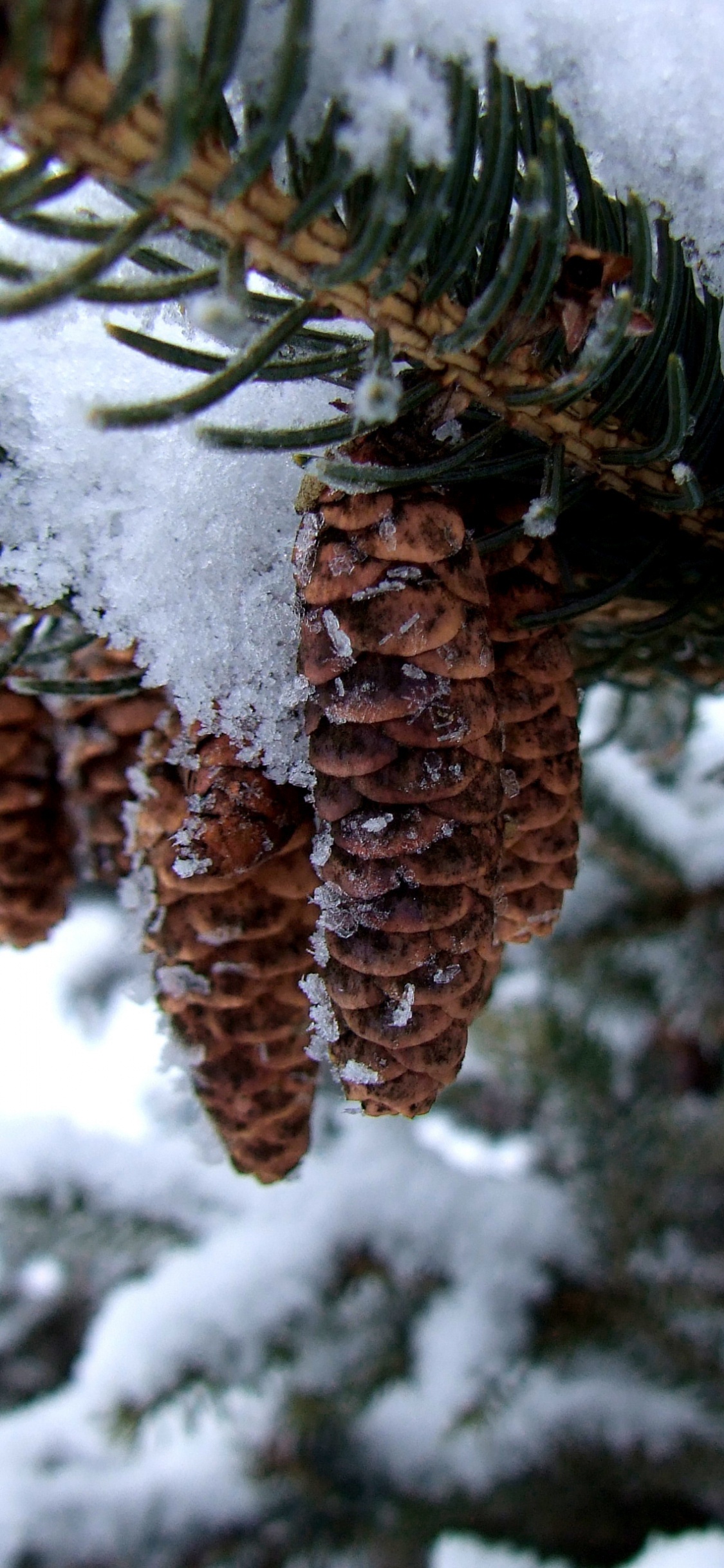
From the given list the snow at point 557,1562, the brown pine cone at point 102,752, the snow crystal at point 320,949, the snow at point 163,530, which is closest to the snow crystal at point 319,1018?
the snow crystal at point 320,949

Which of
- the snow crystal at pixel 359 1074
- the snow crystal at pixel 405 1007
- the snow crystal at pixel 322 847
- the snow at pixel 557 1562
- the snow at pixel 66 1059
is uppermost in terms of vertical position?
the snow at pixel 66 1059

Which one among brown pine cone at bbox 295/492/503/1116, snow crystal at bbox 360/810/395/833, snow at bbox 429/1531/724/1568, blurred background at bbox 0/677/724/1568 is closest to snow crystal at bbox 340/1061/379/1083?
brown pine cone at bbox 295/492/503/1116

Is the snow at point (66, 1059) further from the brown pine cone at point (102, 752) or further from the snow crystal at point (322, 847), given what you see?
the snow crystal at point (322, 847)

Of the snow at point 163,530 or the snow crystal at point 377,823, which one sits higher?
the snow at point 163,530

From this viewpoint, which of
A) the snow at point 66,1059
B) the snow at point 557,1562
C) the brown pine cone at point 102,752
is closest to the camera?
the brown pine cone at point 102,752

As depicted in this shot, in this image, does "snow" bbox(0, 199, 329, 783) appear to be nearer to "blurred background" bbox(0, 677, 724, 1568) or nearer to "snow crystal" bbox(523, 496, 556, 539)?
"snow crystal" bbox(523, 496, 556, 539)

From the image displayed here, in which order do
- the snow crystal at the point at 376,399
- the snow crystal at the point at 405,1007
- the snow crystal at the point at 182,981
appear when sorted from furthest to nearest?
the snow crystal at the point at 182,981
the snow crystal at the point at 405,1007
the snow crystal at the point at 376,399

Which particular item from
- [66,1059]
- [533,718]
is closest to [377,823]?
[533,718]
